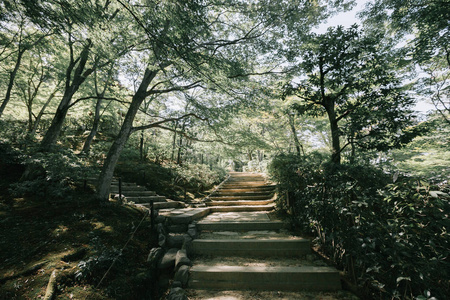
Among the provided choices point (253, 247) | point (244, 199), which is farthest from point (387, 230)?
point (244, 199)

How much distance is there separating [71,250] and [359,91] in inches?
281

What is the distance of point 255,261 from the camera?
3408mm

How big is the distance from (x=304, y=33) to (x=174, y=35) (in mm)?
4497

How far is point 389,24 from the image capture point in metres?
6.07

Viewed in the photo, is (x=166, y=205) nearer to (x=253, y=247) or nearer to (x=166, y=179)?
(x=166, y=179)

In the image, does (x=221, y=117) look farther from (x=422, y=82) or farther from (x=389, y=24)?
(x=422, y=82)

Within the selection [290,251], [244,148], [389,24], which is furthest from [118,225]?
[389,24]

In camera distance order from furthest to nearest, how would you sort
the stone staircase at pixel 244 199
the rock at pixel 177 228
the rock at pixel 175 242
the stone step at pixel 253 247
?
the stone staircase at pixel 244 199, the rock at pixel 177 228, the rock at pixel 175 242, the stone step at pixel 253 247

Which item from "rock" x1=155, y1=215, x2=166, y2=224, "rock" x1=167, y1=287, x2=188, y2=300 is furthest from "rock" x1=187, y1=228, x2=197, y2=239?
"rock" x1=167, y1=287, x2=188, y2=300

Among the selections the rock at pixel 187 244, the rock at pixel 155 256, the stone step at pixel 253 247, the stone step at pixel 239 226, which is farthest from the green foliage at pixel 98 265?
the stone step at pixel 239 226

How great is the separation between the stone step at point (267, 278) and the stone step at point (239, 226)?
1.67 metres

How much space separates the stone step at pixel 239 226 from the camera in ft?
15.2

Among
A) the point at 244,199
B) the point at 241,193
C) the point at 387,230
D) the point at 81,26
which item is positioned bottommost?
A: the point at 244,199

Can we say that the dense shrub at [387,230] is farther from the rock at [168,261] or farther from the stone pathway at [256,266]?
the rock at [168,261]
